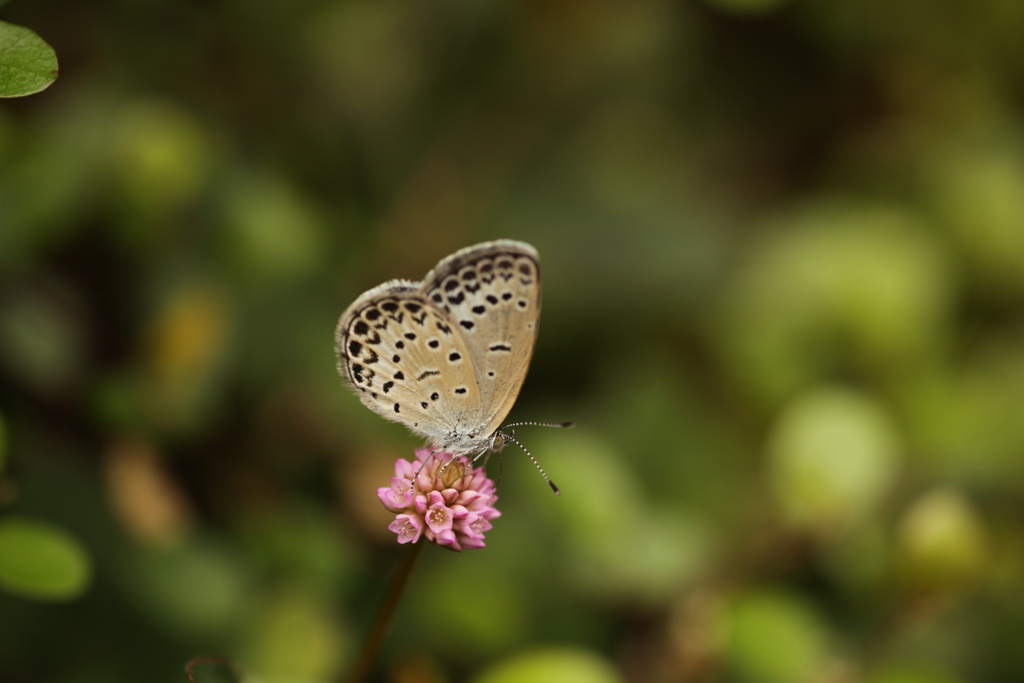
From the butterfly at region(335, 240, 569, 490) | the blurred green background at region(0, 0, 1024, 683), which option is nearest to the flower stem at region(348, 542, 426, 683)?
the blurred green background at region(0, 0, 1024, 683)

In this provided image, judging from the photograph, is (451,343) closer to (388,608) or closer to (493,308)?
(493,308)

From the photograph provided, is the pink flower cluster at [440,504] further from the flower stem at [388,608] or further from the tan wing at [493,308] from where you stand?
the tan wing at [493,308]

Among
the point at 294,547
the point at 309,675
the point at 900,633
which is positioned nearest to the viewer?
the point at 309,675

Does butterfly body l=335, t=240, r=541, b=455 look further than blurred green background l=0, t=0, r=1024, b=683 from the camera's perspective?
No

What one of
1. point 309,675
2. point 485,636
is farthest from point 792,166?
point 309,675

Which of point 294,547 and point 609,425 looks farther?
point 609,425

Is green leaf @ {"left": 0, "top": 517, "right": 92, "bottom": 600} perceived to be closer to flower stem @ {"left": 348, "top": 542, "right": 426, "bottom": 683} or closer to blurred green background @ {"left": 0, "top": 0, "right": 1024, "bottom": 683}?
blurred green background @ {"left": 0, "top": 0, "right": 1024, "bottom": 683}

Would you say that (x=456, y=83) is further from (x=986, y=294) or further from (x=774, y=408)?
(x=986, y=294)

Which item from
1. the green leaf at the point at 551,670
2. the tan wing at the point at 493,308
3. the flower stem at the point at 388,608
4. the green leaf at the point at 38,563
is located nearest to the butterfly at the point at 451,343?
the tan wing at the point at 493,308
